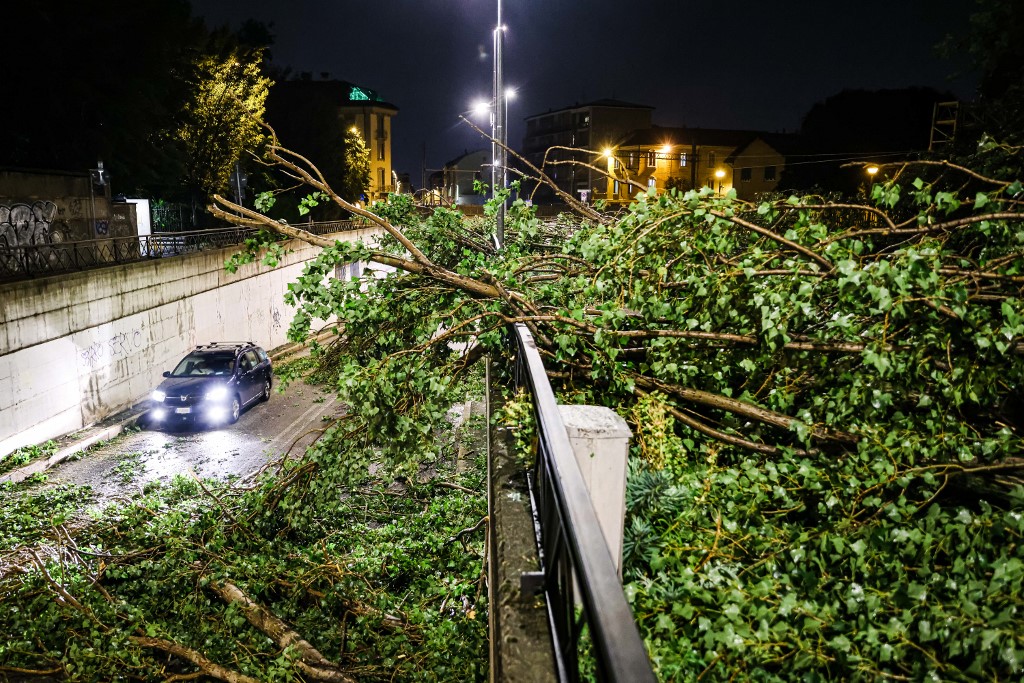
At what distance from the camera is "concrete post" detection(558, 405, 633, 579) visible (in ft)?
10.2

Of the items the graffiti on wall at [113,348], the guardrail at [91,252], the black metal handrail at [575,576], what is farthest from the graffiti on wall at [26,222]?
the black metal handrail at [575,576]

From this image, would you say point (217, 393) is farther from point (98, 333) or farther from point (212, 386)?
point (98, 333)

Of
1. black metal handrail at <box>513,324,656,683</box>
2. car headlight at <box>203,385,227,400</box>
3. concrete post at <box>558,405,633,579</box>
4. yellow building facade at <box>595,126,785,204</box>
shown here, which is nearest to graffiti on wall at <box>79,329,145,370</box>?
car headlight at <box>203,385,227,400</box>

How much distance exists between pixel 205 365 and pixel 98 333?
8.75ft

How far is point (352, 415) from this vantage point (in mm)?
6531

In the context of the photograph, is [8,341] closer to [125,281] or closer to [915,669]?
[125,281]

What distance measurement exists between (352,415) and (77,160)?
21.6 meters

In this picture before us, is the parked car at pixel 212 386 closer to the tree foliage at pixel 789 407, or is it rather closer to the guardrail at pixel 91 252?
the guardrail at pixel 91 252

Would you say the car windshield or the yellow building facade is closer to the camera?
the car windshield

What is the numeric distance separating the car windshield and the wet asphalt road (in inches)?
55.2

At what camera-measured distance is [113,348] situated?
16.8 metres

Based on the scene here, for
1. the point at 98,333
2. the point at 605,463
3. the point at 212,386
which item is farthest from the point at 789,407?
the point at 98,333

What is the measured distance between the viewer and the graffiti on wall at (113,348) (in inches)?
623

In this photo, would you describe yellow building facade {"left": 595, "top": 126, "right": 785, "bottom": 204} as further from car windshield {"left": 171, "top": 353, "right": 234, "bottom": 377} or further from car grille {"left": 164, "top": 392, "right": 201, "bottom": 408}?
car grille {"left": 164, "top": 392, "right": 201, "bottom": 408}
